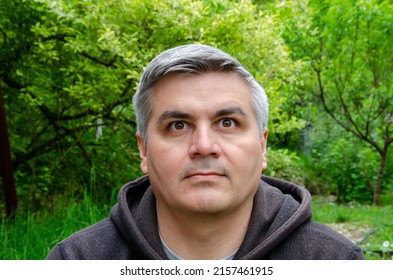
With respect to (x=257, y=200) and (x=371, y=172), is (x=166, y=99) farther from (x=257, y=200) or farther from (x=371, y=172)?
(x=371, y=172)

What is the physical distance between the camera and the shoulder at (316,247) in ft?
5.25

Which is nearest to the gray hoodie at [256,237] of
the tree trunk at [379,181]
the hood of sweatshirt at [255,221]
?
the hood of sweatshirt at [255,221]

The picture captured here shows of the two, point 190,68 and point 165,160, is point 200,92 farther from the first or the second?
point 165,160

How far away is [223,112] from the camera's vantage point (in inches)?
60.5

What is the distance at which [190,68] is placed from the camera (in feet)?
5.15

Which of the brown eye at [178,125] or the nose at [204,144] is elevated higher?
the brown eye at [178,125]

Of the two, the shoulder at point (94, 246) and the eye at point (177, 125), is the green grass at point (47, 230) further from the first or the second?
the eye at point (177, 125)

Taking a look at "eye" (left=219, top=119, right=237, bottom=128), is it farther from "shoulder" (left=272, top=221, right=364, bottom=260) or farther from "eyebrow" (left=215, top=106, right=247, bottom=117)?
"shoulder" (left=272, top=221, right=364, bottom=260)

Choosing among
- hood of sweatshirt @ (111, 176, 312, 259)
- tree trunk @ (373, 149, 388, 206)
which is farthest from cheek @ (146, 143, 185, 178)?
tree trunk @ (373, 149, 388, 206)

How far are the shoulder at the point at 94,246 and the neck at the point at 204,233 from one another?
153 millimetres

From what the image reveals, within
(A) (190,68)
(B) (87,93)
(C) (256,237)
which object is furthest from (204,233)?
(B) (87,93)

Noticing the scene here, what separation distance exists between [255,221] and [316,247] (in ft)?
0.67

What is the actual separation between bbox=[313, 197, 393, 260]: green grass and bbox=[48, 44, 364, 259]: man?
3364 mm

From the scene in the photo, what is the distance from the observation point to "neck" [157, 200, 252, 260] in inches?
63.2
